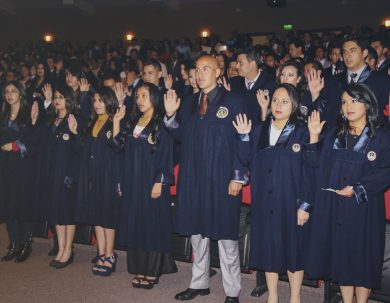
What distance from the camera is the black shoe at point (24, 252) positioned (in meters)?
5.27

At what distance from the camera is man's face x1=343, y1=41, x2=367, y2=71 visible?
4.50 meters

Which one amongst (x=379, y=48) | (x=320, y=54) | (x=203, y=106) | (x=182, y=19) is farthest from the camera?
(x=182, y=19)

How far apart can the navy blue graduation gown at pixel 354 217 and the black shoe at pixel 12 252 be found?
3.27 meters

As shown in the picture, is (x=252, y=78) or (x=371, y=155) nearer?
(x=371, y=155)

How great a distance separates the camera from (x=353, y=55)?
451 centimetres

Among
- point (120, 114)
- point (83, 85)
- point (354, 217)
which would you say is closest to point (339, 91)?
point (354, 217)

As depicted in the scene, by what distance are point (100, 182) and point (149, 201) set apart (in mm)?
670

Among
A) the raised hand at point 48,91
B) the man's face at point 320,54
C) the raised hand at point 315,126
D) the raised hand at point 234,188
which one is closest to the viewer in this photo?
the raised hand at point 315,126

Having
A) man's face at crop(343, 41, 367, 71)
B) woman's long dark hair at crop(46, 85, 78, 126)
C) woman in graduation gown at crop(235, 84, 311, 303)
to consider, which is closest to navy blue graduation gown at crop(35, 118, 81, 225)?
woman's long dark hair at crop(46, 85, 78, 126)

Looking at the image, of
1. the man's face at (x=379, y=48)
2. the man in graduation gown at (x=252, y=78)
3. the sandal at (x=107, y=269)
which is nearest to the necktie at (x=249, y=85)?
the man in graduation gown at (x=252, y=78)

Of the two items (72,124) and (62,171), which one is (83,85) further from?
(62,171)

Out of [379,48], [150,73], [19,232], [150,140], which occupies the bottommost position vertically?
[19,232]

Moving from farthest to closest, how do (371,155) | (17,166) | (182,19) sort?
(182,19), (17,166), (371,155)

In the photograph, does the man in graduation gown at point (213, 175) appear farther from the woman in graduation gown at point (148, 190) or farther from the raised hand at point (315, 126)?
the raised hand at point (315, 126)
